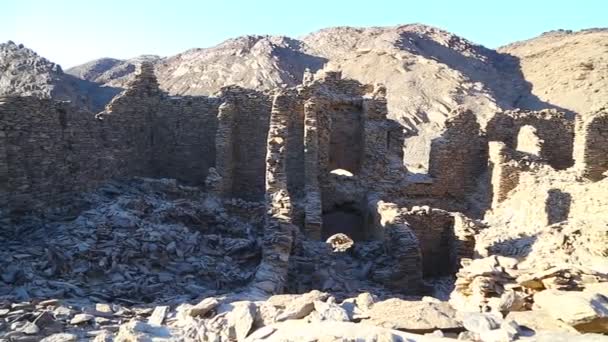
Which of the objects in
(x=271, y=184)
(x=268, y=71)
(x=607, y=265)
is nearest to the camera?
(x=607, y=265)

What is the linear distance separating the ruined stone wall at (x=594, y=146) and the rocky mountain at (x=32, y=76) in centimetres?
2565

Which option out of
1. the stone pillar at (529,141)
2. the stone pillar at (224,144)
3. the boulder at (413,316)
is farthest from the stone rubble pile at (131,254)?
the stone pillar at (529,141)

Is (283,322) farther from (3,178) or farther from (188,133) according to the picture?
(188,133)

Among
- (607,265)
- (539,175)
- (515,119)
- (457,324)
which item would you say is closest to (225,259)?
(457,324)

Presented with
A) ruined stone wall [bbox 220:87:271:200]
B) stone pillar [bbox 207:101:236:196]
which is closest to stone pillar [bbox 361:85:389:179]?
ruined stone wall [bbox 220:87:271:200]

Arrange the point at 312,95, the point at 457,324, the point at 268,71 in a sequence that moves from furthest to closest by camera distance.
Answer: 1. the point at 268,71
2. the point at 312,95
3. the point at 457,324

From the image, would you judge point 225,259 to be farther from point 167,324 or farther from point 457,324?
point 457,324

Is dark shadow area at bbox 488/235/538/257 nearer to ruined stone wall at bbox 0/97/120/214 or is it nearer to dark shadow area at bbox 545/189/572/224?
dark shadow area at bbox 545/189/572/224

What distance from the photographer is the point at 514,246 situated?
1064 cm

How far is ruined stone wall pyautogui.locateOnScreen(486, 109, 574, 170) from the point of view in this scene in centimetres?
1733

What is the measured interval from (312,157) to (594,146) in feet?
24.1

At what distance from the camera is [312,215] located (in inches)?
501

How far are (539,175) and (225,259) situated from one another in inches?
322

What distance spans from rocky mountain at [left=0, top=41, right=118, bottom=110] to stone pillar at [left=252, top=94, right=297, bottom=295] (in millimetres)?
21575
